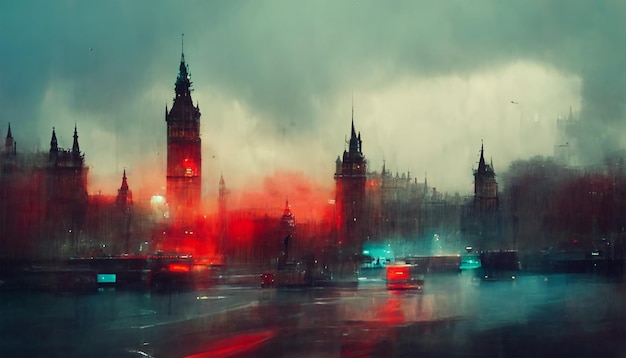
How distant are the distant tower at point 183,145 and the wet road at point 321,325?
47.6 m

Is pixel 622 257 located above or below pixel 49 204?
below

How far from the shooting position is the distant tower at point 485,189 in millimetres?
54969

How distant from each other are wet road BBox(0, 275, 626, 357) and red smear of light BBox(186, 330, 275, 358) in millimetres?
19

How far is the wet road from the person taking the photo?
42.9 feet

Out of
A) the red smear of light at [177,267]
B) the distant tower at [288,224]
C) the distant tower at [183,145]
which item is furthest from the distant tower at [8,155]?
the distant tower at [183,145]

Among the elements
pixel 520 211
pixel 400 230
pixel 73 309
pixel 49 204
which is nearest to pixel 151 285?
pixel 73 309

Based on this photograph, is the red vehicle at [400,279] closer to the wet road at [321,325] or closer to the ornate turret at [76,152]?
the wet road at [321,325]

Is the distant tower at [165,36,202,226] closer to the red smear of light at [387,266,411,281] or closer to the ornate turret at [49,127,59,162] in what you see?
the ornate turret at [49,127,59,162]

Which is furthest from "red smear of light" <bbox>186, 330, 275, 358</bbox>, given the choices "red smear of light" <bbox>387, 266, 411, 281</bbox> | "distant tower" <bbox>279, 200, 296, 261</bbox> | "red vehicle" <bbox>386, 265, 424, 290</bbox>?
"distant tower" <bbox>279, 200, 296, 261</bbox>

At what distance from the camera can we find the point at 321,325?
55.2 feet

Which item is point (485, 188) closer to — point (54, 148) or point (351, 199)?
point (351, 199)

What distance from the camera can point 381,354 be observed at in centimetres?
1216

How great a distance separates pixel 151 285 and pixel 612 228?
29833 mm

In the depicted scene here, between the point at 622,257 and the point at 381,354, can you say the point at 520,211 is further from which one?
the point at 381,354
